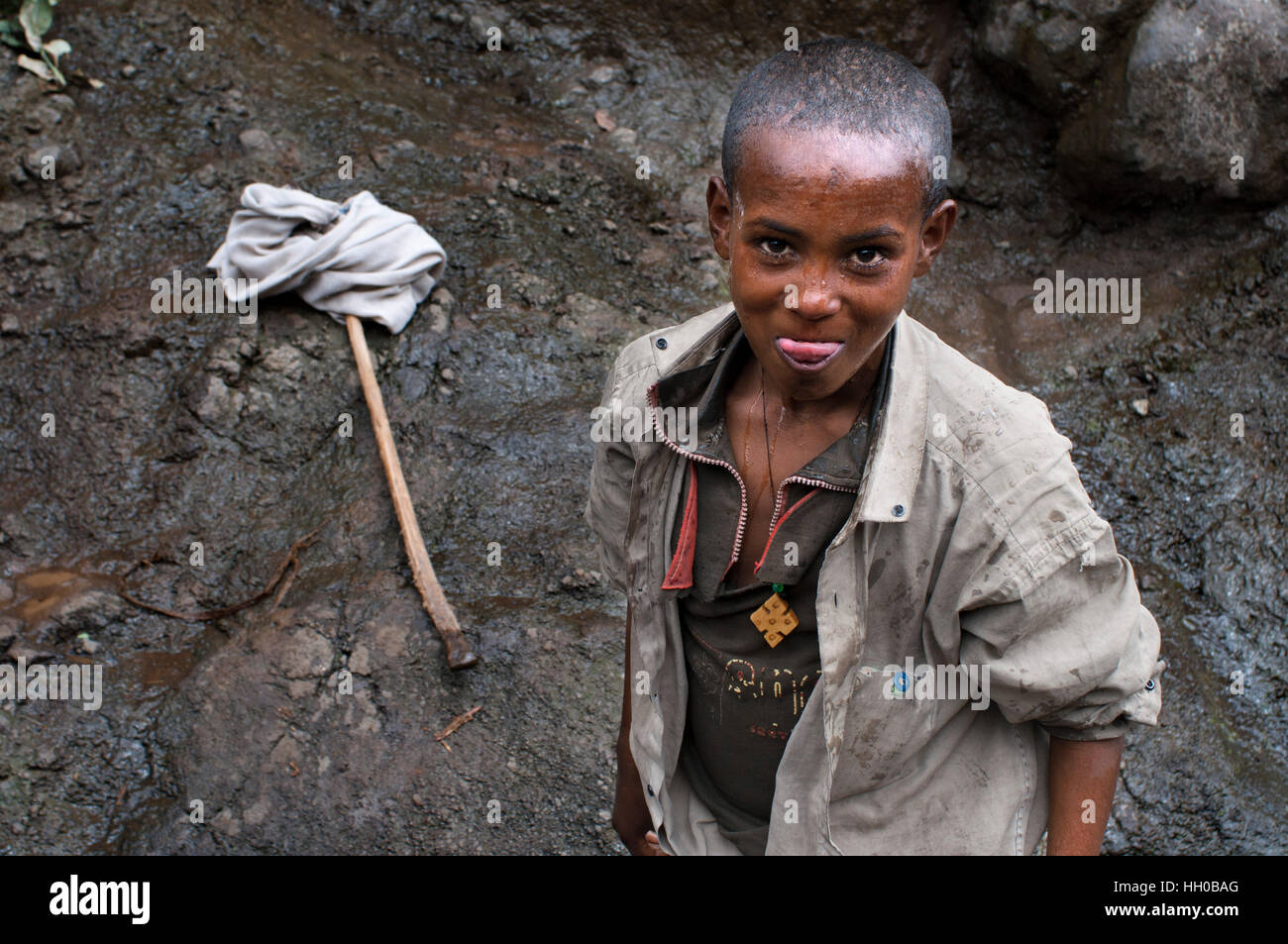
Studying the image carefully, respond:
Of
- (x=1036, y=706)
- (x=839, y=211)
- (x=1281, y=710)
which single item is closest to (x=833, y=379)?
(x=839, y=211)

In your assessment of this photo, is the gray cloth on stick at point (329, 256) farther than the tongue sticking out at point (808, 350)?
Yes

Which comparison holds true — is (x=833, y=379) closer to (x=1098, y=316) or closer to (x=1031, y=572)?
(x=1031, y=572)

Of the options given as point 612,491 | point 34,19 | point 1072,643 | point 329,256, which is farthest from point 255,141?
point 1072,643

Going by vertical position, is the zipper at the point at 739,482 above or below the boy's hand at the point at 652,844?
above

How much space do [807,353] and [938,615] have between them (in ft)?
1.24

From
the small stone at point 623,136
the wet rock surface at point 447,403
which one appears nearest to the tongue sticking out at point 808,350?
the wet rock surface at point 447,403

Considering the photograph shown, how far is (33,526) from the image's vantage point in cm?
347

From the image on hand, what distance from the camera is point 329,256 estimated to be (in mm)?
3908

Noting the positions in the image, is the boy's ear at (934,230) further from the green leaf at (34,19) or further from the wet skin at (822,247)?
the green leaf at (34,19)

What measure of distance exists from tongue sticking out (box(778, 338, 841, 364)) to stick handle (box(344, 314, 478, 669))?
204cm

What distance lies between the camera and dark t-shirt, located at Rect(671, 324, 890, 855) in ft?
4.62

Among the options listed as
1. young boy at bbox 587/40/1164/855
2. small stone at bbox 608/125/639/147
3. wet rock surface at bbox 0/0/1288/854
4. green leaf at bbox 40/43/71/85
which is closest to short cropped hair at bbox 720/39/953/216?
young boy at bbox 587/40/1164/855

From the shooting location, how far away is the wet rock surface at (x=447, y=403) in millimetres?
2939
